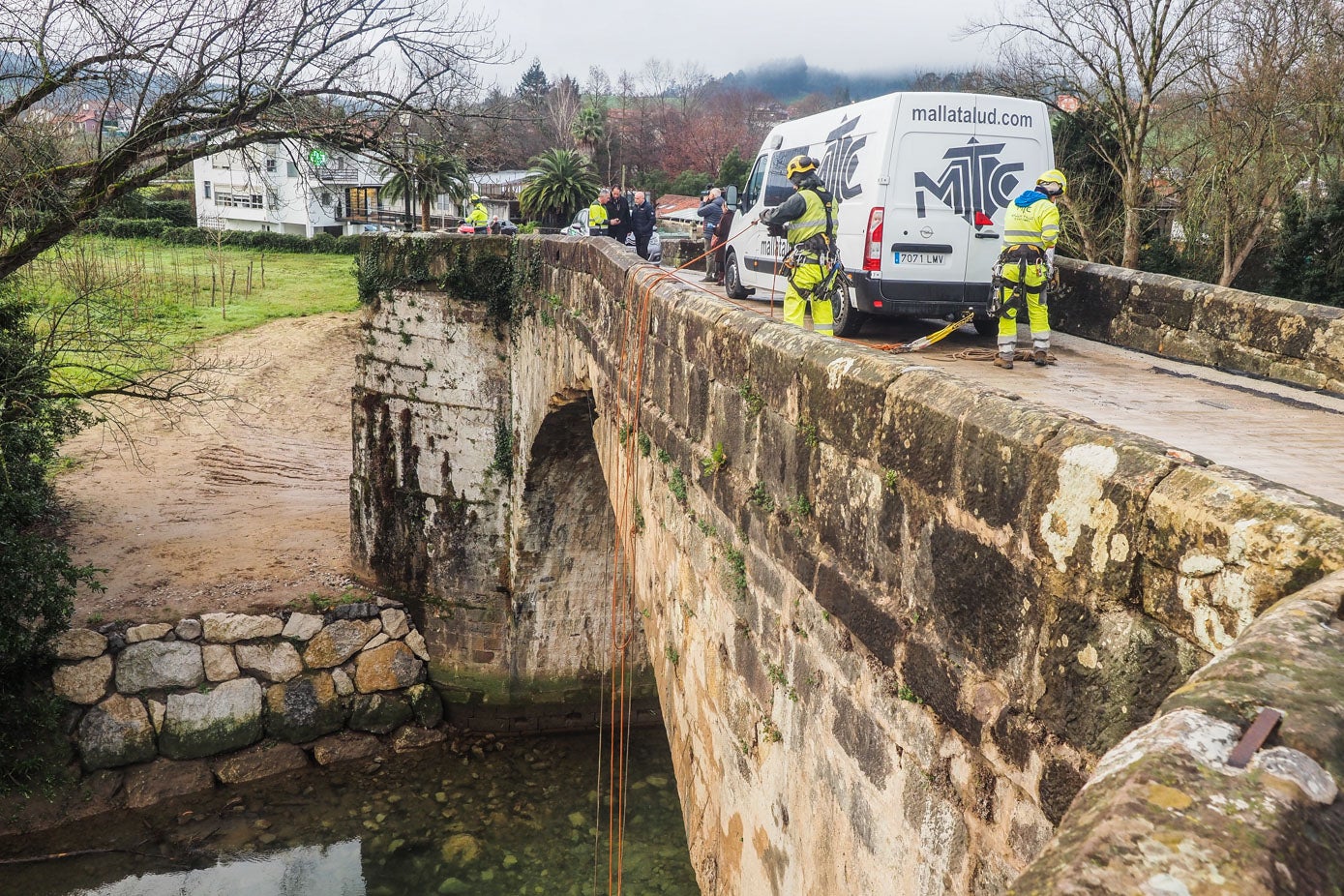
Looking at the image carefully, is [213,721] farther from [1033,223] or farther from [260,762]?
[1033,223]

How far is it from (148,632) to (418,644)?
3.39 meters

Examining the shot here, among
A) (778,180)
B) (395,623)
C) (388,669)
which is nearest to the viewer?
(778,180)

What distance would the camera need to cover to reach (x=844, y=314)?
874 centimetres

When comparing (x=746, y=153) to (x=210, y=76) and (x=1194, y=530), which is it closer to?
(x=210, y=76)

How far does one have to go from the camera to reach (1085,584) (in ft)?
7.36

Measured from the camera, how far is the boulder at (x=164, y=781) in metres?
12.5

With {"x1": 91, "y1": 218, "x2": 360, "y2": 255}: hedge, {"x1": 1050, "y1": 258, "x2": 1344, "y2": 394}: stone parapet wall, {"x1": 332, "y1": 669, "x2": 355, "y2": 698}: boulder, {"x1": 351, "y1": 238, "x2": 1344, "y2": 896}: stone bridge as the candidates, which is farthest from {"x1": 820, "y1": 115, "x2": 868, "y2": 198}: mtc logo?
{"x1": 91, "y1": 218, "x2": 360, "y2": 255}: hedge

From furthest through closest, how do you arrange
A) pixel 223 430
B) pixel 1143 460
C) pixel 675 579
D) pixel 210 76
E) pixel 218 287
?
pixel 218 287, pixel 223 430, pixel 210 76, pixel 675 579, pixel 1143 460

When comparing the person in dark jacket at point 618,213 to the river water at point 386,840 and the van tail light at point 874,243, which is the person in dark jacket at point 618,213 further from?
the van tail light at point 874,243

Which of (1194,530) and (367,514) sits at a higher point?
(1194,530)

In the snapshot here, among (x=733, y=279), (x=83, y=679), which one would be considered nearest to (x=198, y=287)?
(x=83, y=679)

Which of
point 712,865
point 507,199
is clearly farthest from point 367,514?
point 507,199

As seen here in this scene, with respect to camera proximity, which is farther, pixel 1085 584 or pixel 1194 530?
pixel 1085 584

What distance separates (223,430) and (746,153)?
43.6 meters
